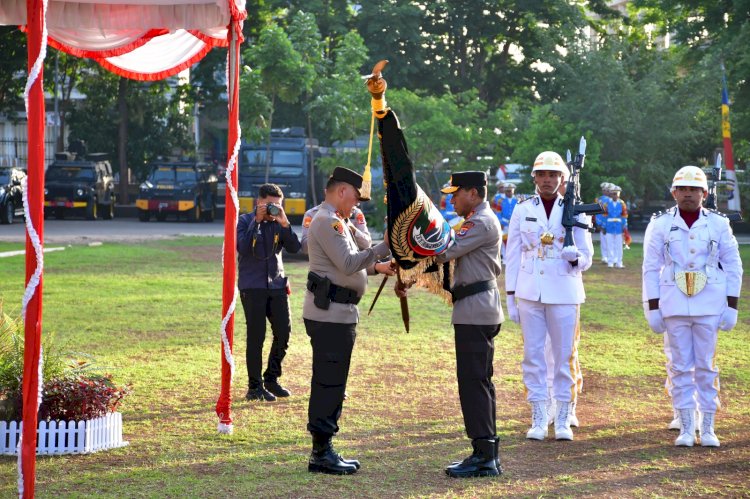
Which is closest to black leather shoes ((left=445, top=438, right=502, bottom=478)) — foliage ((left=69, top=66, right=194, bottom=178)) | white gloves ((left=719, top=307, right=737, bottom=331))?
white gloves ((left=719, top=307, right=737, bottom=331))

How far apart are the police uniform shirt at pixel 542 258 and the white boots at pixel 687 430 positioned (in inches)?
47.4

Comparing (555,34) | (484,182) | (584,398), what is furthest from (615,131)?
(484,182)

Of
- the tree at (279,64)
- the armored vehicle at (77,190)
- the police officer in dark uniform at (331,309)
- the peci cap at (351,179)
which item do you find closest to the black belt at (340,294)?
the police officer in dark uniform at (331,309)

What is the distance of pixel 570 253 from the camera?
911 centimetres

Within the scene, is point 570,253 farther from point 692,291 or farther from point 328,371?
point 328,371

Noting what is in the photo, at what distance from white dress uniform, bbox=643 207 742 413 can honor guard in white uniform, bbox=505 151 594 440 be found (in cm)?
61

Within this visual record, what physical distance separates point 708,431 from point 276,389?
3964 millimetres

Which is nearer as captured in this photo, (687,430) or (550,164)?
→ (687,430)

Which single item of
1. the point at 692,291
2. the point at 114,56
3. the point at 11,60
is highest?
the point at 11,60

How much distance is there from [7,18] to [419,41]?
41.8 metres

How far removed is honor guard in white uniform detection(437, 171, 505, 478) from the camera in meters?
7.96

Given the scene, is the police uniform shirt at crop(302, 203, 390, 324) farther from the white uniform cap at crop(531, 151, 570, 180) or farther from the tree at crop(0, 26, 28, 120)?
the tree at crop(0, 26, 28, 120)

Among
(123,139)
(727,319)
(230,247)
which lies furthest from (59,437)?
(123,139)

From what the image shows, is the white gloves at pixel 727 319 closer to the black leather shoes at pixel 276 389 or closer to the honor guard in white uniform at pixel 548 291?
the honor guard in white uniform at pixel 548 291
